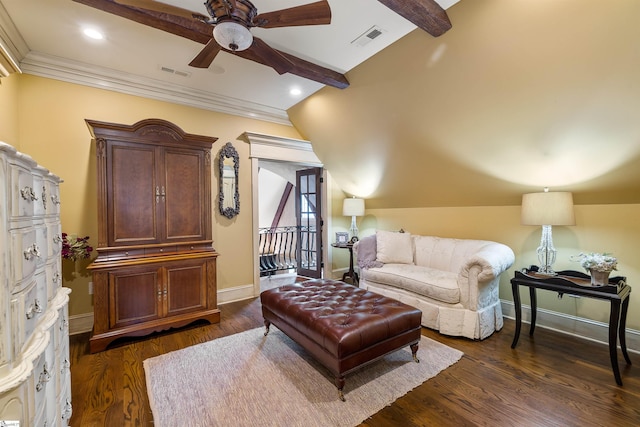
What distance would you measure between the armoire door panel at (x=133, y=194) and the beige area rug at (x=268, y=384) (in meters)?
1.26

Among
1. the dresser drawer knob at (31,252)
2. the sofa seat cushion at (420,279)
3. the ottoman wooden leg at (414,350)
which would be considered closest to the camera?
the dresser drawer knob at (31,252)

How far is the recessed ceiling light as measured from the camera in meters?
2.45

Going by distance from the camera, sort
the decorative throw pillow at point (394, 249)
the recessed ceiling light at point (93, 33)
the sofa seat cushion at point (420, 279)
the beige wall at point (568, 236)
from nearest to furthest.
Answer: the recessed ceiling light at point (93, 33) → the beige wall at point (568, 236) → the sofa seat cushion at point (420, 279) → the decorative throw pillow at point (394, 249)

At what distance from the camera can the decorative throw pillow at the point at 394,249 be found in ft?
12.8

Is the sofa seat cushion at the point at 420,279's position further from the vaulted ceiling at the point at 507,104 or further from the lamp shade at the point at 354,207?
the lamp shade at the point at 354,207

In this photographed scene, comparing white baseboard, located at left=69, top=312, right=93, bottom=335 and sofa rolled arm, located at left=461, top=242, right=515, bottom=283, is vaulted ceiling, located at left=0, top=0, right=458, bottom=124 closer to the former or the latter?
sofa rolled arm, located at left=461, top=242, right=515, bottom=283

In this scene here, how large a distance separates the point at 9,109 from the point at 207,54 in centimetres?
202

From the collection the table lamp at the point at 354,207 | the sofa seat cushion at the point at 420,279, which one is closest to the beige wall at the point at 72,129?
the table lamp at the point at 354,207

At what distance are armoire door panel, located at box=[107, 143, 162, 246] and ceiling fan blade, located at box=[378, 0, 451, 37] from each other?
2683 millimetres

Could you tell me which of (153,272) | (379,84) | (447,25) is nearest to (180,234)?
(153,272)

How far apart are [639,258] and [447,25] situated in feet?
8.88

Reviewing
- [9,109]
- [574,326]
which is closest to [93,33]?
[9,109]

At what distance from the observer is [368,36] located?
258 cm

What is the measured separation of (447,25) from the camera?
7.50 ft
